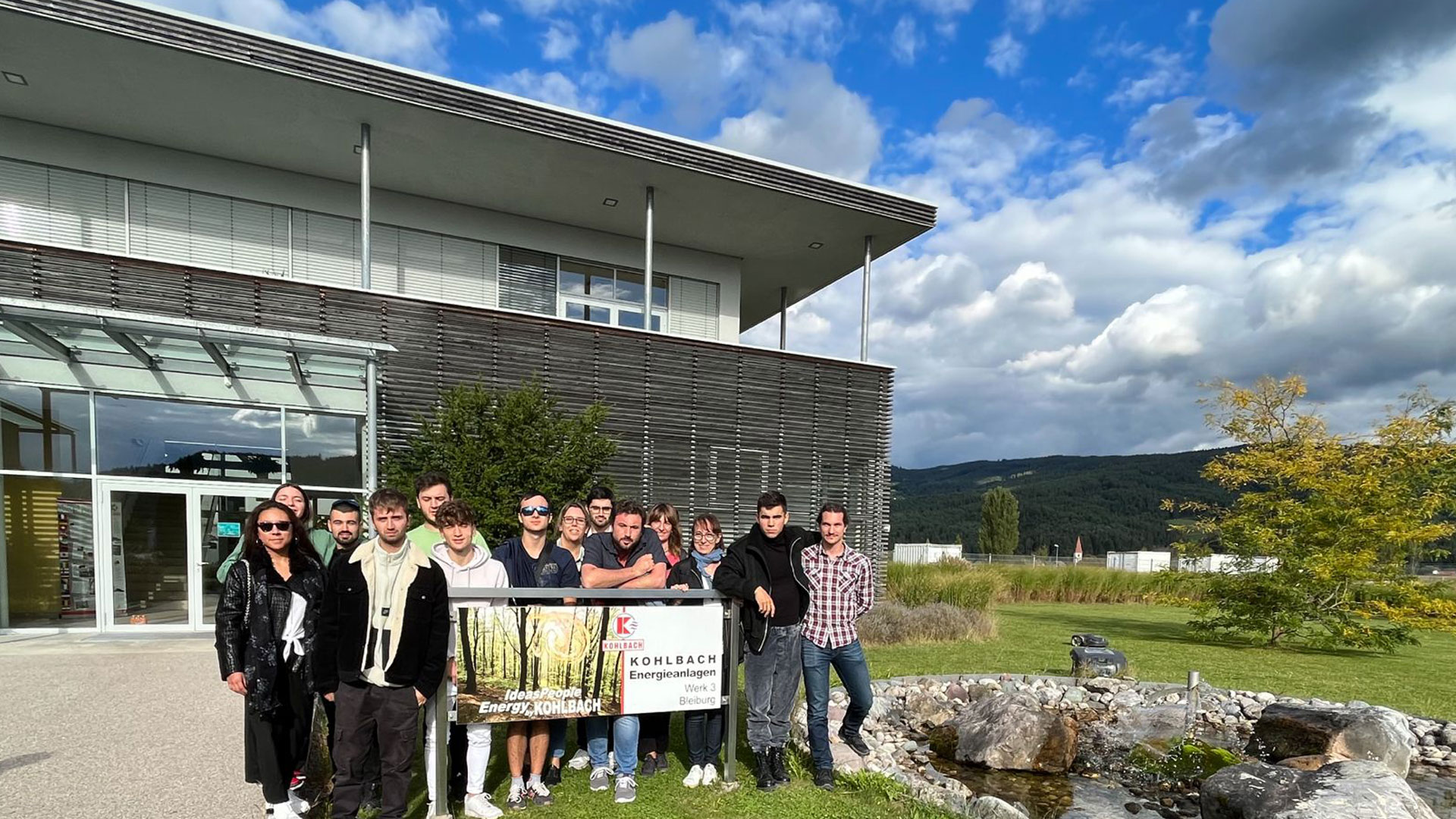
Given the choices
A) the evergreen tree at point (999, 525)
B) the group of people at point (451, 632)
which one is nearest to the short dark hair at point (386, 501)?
the group of people at point (451, 632)


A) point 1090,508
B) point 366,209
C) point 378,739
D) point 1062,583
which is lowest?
point 1090,508

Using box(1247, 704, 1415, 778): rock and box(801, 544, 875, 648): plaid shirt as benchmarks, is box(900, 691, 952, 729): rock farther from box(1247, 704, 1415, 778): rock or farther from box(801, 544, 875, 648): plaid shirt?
box(801, 544, 875, 648): plaid shirt

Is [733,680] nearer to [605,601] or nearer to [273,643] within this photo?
[605,601]

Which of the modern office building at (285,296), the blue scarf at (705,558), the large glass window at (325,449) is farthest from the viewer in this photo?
the large glass window at (325,449)

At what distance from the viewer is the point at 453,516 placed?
4.07 meters

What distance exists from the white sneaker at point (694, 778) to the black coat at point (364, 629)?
1784 millimetres

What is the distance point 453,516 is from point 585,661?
1.22m

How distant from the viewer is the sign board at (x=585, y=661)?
401 cm

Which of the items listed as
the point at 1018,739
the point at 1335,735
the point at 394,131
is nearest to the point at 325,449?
the point at 394,131

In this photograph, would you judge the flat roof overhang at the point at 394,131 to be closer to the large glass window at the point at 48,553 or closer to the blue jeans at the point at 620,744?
the large glass window at the point at 48,553

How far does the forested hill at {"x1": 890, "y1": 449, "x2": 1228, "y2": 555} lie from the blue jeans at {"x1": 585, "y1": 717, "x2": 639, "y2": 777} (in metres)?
103

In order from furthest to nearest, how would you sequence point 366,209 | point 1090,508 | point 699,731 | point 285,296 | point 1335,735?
point 1090,508 → point 366,209 → point 285,296 → point 1335,735 → point 699,731

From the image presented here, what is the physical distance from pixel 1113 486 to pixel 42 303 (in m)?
175

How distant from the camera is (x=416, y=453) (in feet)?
30.4
